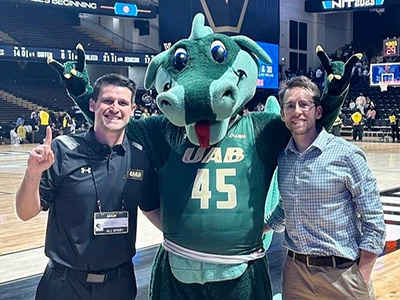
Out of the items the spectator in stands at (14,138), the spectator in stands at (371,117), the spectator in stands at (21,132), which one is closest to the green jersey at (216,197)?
the spectator in stands at (14,138)

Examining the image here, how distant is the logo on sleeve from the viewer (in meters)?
2.23

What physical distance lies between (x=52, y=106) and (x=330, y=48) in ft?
49.9

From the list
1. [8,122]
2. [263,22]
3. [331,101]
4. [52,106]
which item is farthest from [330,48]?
[331,101]

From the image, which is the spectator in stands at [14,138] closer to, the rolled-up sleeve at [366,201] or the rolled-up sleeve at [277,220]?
the rolled-up sleeve at [277,220]

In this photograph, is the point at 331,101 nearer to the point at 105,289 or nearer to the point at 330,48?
the point at 105,289

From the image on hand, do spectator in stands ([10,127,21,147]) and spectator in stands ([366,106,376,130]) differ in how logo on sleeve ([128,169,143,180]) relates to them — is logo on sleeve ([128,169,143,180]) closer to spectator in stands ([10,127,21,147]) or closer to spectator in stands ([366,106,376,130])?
spectator in stands ([10,127,21,147])

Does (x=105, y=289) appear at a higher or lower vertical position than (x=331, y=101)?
lower

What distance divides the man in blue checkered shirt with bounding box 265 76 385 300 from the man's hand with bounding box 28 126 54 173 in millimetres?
897

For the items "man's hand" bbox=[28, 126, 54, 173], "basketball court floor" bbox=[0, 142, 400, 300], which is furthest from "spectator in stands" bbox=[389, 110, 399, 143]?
"man's hand" bbox=[28, 126, 54, 173]

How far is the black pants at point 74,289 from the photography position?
212 centimetres

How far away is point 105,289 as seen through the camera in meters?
2.14

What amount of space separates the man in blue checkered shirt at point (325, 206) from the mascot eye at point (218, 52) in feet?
0.97

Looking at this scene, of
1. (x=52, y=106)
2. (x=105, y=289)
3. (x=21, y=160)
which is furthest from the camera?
(x=52, y=106)

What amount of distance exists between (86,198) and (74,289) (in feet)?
1.12
